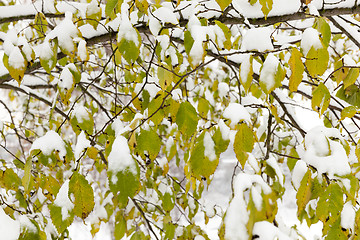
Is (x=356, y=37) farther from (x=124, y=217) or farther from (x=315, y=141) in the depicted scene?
(x=124, y=217)

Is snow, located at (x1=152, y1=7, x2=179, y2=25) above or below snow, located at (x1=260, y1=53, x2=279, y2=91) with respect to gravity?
above

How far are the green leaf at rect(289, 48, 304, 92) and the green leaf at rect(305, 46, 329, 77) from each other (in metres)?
0.02

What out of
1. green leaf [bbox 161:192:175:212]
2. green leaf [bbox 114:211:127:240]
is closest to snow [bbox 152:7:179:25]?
green leaf [bbox 161:192:175:212]

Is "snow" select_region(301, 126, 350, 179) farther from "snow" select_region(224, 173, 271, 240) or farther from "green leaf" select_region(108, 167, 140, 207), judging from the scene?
"green leaf" select_region(108, 167, 140, 207)

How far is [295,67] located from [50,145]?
0.58 metres

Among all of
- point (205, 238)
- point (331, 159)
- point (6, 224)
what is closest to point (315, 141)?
point (331, 159)

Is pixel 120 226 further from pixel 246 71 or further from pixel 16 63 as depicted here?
pixel 246 71

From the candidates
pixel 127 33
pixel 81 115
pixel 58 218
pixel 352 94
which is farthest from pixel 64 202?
pixel 352 94

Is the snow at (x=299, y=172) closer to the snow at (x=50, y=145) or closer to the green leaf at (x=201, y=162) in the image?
the green leaf at (x=201, y=162)

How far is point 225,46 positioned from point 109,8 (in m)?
0.33

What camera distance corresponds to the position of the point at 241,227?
1.30ft

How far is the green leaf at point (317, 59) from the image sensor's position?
0.61 metres

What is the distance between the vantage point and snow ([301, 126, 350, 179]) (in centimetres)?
55

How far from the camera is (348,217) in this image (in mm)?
565
